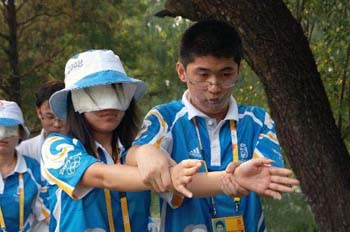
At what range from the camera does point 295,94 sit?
5.78 metres

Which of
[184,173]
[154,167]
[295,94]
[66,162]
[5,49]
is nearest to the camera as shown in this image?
[184,173]

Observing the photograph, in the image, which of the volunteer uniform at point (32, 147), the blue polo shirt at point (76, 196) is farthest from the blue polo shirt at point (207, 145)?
Result: the volunteer uniform at point (32, 147)

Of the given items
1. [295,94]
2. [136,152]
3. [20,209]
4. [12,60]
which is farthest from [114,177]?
[12,60]

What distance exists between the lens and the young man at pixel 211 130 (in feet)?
9.02

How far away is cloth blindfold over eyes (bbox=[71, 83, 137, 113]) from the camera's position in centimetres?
274

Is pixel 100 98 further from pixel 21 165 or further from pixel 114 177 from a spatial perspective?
pixel 21 165

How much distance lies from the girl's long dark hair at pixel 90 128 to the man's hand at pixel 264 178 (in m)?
0.65

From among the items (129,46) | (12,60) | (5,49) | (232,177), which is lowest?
(232,177)

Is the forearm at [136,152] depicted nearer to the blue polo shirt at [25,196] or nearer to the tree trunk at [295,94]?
the blue polo shirt at [25,196]

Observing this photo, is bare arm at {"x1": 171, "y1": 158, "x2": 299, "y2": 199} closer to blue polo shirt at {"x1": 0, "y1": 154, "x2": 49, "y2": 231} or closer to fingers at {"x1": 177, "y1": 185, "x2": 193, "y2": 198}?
fingers at {"x1": 177, "y1": 185, "x2": 193, "y2": 198}

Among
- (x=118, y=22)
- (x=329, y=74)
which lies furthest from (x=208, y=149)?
(x=118, y=22)

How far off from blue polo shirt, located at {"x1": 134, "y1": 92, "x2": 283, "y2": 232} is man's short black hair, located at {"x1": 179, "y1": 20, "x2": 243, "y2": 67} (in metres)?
0.21

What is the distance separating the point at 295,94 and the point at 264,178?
352 cm

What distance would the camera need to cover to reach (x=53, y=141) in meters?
2.79
